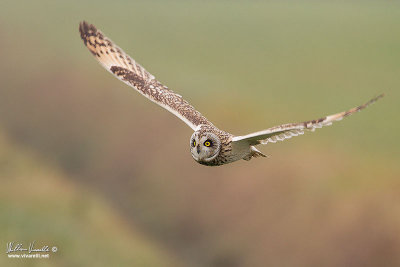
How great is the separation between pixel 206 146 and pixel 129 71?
115 inches

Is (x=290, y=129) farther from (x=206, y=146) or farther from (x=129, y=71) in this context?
(x=129, y=71)

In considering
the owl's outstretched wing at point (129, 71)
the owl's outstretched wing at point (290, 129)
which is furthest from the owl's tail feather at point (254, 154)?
the owl's outstretched wing at point (129, 71)

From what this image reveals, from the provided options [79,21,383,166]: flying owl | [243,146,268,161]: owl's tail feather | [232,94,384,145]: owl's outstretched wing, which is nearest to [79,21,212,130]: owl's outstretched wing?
[79,21,383,166]: flying owl

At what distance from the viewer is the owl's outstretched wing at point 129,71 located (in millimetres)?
10094

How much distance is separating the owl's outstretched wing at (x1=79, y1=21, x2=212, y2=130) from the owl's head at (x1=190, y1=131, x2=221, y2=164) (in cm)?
105

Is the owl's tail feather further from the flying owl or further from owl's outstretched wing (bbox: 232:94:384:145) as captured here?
owl's outstretched wing (bbox: 232:94:384:145)

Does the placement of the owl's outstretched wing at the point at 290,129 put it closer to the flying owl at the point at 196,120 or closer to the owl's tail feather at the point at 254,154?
the flying owl at the point at 196,120

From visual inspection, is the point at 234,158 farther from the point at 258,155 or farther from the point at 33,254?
the point at 33,254

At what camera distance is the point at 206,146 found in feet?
28.7

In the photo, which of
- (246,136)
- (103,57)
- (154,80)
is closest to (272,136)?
(246,136)

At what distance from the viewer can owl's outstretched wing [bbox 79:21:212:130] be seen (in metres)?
10.1

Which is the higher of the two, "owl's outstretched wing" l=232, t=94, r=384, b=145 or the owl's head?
"owl's outstretched wing" l=232, t=94, r=384, b=145

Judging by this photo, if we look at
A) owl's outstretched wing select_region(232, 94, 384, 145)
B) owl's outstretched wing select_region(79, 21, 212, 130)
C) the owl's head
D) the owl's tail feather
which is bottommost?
the owl's head

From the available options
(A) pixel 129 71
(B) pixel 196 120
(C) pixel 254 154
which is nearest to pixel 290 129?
(C) pixel 254 154
